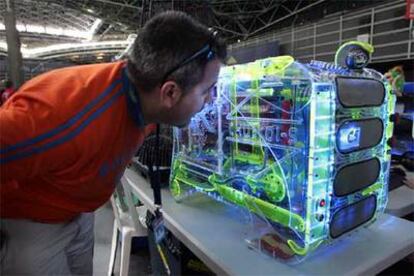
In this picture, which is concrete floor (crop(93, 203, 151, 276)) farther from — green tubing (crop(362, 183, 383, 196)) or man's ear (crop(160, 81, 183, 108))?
green tubing (crop(362, 183, 383, 196))

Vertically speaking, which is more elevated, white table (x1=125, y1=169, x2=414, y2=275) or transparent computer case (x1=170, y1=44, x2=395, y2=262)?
transparent computer case (x1=170, y1=44, x2=395, y2=262)

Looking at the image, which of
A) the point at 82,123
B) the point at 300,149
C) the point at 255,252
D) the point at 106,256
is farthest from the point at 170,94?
the point at 106,256

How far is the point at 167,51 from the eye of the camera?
0.67 m

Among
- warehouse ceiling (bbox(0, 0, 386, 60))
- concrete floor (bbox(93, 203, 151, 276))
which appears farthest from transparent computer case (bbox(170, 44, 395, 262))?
warehouse ceiling (bbox(0, 0, 386, 60))

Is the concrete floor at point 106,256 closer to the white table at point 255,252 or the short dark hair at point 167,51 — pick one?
the white table at point 255,252

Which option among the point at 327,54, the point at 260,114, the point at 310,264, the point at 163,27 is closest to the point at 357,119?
the point at 260,114

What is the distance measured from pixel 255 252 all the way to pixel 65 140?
60 centimetres

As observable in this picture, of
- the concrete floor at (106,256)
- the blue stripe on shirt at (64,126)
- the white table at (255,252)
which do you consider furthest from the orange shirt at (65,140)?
the concrete floor at (106,256)

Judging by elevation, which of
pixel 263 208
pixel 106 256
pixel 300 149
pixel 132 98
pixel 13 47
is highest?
pixel 13 47

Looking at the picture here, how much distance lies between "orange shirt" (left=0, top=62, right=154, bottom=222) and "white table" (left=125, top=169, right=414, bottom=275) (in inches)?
13.6

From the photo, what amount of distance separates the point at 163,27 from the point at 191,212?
29.4 inches

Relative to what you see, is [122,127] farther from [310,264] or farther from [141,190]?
[141,190]

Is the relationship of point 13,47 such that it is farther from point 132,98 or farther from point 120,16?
point 132,98

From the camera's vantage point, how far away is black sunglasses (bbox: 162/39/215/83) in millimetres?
679
